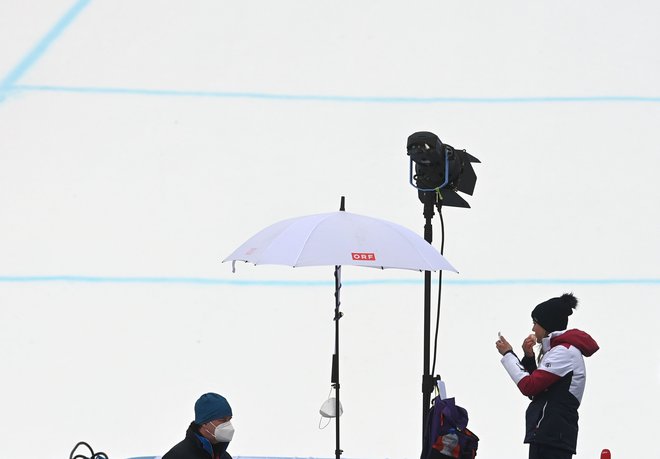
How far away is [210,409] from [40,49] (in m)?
3.60

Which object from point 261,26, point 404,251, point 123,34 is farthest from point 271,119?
point 404,251

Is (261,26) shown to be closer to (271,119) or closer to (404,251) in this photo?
(271,119)

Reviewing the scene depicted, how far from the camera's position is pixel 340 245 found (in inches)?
159

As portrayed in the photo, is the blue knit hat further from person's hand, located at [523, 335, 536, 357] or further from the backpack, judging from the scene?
person's hand, located at [523, 335, 536, 357]

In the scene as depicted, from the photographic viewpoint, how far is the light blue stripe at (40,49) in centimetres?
629

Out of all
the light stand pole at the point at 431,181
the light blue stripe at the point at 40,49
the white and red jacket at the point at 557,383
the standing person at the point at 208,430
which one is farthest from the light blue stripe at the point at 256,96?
the standing person at the point at 208,430

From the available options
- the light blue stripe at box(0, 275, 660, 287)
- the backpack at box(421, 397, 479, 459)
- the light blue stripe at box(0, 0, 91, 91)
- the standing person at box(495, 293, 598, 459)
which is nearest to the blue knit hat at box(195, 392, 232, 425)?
the backpack at box(421, 397, 479, 459)

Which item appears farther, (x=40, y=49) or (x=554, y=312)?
(x=40, y=49)

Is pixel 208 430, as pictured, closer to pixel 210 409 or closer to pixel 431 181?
pixel 210 409

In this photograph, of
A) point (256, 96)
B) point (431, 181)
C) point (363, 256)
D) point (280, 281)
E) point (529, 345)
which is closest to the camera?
point (363, 256)

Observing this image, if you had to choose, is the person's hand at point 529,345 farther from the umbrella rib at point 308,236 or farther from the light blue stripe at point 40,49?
the light blue stripe at point 40,49

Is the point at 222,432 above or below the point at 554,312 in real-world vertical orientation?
below

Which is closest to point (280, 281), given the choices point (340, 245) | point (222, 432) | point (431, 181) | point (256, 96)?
point (256, 96)

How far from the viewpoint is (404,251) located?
4.10 meters
